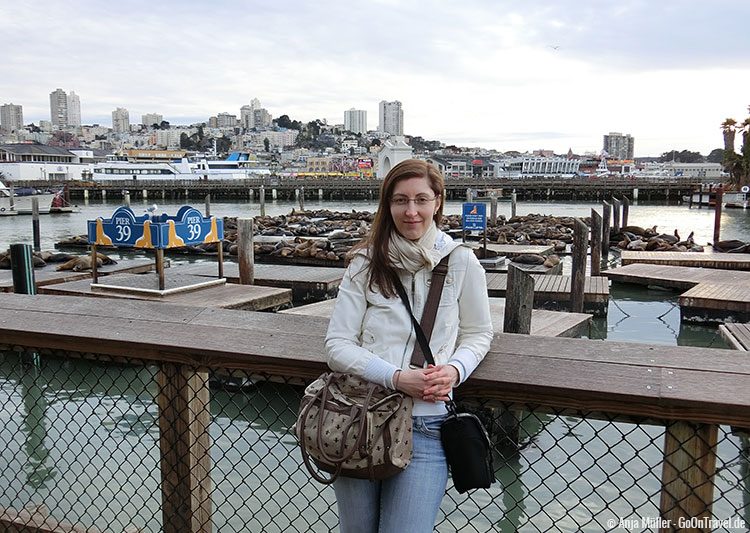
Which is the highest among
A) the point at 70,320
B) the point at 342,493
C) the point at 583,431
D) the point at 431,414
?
the point at 70,320

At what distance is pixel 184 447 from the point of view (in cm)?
221

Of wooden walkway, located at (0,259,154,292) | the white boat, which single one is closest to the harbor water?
wooden walkway, located at (0,259,154,292)

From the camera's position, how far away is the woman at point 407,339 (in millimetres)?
1743

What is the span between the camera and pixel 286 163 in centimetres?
15600

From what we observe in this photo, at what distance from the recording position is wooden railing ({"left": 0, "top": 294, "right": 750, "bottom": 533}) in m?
1.60

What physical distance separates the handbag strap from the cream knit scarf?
3cm

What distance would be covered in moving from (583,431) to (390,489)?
5510 mm

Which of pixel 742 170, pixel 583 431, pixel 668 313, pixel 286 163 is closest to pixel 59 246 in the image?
pixel 668 313

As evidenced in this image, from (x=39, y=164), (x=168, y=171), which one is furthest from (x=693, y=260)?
(x=39, y=164)

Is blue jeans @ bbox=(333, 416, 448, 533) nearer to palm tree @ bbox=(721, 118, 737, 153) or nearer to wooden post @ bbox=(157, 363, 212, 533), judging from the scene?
wooden post @ bbox=(157, 363, 212, 533)

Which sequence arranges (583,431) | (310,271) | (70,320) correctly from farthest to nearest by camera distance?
(310,271), (583,431), (70,320)

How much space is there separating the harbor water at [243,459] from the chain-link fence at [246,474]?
0.02m

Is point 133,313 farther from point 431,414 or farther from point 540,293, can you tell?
point 540,293

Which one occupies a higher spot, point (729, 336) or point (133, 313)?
point (133, 313)
